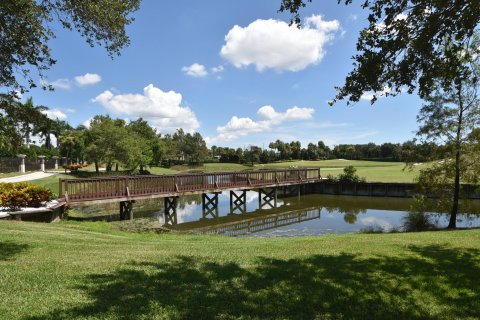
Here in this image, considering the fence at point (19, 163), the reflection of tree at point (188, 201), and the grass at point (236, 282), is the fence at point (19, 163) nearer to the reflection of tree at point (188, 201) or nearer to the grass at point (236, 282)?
the reflection of tree at point (188, 201)

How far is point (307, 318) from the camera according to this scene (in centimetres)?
424

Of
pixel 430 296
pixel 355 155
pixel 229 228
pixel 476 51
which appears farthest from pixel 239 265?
pixel 355 155

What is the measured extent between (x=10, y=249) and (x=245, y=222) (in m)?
15.3

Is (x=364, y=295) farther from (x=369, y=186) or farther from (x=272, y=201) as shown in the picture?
(x=369, y=186)

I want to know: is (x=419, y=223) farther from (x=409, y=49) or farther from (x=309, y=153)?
(x=309, y=153)

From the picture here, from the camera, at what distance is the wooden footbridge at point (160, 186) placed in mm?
18016

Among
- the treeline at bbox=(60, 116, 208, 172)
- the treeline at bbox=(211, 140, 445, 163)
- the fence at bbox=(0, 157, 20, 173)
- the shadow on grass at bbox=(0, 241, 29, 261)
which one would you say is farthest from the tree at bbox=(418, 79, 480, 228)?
the treeline at bbox=(211, 140, 445, 163)

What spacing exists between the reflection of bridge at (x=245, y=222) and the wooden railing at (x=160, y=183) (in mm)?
2279

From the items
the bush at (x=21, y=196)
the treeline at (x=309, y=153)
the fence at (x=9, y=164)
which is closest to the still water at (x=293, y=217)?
the bush at (x=21, y=196)

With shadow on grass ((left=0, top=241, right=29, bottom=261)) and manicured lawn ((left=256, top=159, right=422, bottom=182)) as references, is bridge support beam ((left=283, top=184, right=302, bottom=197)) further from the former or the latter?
shadow on grass ((left=0, top=241, right=29, bottom=261))

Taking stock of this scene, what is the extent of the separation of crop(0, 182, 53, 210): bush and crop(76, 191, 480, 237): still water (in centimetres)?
484

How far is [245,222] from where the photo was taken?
2158 cm

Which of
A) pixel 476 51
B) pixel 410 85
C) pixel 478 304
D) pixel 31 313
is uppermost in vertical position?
pixel 476 51

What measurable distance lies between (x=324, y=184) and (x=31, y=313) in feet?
115
